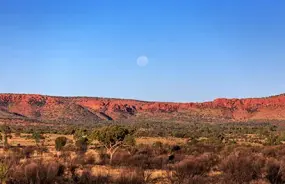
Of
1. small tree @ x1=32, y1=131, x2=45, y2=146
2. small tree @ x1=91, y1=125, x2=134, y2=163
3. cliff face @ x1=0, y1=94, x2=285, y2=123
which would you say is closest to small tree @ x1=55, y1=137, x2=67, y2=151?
small tree @ x1=91, y1=125, x2=134, y2=163

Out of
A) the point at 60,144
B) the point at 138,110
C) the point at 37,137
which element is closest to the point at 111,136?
the point at 60,144

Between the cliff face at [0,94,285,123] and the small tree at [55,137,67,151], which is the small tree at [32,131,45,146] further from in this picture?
the cliff face at [0,94,285,123]

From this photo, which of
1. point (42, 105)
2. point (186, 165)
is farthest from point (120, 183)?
point (42, 105)

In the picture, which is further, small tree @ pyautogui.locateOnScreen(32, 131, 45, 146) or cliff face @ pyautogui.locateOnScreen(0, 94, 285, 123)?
cliff face @ pyautogui.locateOnScreen(0, 94, 285, 123)

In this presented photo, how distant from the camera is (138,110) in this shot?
197 meters

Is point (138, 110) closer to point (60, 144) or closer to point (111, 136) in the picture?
point (60, 144)

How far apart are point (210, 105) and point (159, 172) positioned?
6407 inches

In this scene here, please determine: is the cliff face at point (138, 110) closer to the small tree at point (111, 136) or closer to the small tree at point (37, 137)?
the small tree at point (37, 137)

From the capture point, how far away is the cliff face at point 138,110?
162 metres

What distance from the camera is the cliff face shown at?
162500 mm

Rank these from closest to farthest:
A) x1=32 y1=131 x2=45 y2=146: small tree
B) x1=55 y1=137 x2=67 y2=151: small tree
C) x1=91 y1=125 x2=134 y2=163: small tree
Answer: x1=91 y1=125 x2=134 y2=163: small tree < x1=55 y1=137 x2=67 y2=151: small tree < x1=32 y1=131 x2=45 y2=146: small tree

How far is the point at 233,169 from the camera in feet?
71.4

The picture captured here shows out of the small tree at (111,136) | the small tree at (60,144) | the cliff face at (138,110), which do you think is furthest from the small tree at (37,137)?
the cliff face at (138,110)

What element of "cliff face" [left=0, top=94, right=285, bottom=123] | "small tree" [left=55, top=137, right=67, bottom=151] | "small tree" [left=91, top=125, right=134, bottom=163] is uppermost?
"cliff face" [left=0, top=94, right=285, bottom=123]
